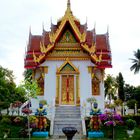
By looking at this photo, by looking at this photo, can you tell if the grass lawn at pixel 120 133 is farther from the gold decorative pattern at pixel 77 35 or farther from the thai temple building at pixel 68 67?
the gold decorative pattern at pixel 77 35

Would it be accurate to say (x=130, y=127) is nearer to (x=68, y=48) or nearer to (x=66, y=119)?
(x=66, y=119)

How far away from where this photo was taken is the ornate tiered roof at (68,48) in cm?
2183

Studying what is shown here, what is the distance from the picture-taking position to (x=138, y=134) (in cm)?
1628

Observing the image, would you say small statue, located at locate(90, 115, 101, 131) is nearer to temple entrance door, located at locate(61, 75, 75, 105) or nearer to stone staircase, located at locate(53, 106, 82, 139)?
stone staircase, located at locate(53, 106, 82, 139)

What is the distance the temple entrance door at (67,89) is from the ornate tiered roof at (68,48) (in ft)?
4.27

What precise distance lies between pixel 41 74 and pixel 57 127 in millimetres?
5493

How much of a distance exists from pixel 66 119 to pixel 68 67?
445cm

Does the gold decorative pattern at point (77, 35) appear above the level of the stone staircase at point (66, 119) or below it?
above

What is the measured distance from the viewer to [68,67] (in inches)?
872

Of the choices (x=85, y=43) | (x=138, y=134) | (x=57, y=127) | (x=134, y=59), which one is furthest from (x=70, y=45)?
(x=134, y=59)

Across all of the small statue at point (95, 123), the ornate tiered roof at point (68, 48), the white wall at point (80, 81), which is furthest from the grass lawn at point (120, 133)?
the ornate tiered roof at point (68, 48)

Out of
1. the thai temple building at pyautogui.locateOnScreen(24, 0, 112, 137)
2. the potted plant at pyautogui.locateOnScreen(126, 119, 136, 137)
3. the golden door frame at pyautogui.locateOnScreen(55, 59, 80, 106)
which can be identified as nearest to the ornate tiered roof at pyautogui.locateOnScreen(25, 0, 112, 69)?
the thai temple building at pyautogui.locateOnScreen(24, 0, 112, 137)

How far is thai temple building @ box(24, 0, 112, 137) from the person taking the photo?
21.9 metres

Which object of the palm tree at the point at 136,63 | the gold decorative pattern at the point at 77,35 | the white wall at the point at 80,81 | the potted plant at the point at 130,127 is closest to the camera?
the potted plant at the point at 130,127
